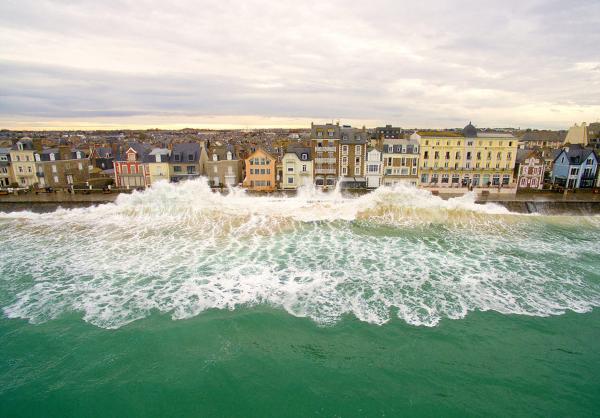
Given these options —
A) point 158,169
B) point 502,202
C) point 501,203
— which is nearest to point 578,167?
point 502,202

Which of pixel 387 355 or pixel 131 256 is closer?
pixel 387 355

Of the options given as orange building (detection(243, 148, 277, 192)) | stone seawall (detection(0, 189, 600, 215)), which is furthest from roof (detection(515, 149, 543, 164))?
orange building (detection(243, 148, 277, 192))

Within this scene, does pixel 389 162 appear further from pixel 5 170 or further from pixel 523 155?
pixel 5 170

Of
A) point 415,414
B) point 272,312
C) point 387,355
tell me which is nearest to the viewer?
point 415,414

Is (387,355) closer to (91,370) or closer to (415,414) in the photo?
(415,414)

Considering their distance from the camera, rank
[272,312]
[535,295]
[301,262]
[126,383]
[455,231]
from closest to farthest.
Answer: [126,383], [272,312], [535,295], [301,262], [455,231]

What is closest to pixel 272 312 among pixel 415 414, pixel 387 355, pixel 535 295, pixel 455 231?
pixel 387 355
